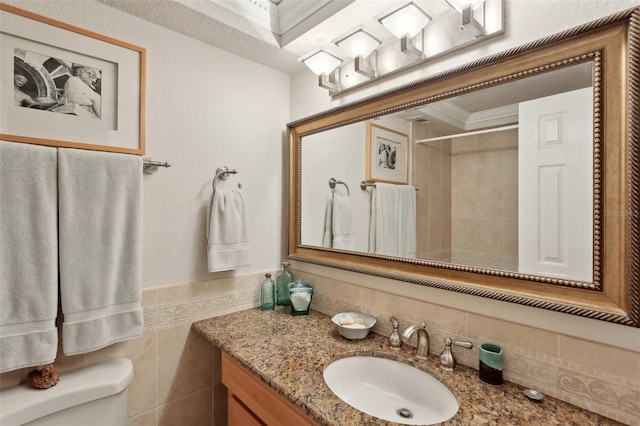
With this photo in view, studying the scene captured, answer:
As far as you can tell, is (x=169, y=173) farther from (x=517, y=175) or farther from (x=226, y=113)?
(x=517, y=175)

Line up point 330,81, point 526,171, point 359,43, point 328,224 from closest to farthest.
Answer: point 526,171 → point 359,43 → point 330,81 → point 328,224

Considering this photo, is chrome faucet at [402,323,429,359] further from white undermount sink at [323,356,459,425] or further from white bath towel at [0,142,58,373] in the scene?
white bath towel at [0,142,58,373]

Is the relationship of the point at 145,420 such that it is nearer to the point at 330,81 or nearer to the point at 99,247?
the point at 99,247

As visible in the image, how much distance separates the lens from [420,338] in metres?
1.12

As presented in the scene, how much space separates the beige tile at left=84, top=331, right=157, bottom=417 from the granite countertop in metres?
0.21

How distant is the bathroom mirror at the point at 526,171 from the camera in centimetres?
76

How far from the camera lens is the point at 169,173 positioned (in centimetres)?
136

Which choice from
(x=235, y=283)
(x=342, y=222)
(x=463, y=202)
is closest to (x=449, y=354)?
(x=463, y=202)

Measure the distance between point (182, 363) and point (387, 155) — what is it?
131 centimetres

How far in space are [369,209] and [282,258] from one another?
0.64 meters

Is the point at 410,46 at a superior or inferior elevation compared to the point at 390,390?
superior

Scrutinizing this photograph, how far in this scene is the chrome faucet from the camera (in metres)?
1.10

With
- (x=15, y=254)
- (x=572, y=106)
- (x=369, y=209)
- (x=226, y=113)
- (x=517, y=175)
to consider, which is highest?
(x=226, y=113)

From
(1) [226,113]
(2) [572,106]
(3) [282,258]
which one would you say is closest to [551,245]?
(2) [572,106]
